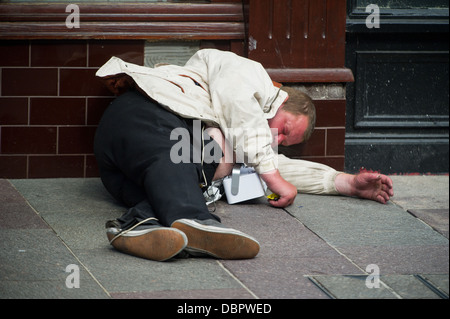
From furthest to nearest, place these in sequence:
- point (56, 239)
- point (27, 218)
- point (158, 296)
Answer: point (27, 218) → point (56, 239) → point (158, 296)

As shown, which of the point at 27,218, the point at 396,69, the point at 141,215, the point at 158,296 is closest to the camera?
the point at 158,296

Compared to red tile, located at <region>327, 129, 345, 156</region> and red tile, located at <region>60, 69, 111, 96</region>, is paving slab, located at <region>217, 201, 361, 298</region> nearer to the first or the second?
red tile, located at <region>327, 129, 345, 156</region>

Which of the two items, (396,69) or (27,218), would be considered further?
(396,69)

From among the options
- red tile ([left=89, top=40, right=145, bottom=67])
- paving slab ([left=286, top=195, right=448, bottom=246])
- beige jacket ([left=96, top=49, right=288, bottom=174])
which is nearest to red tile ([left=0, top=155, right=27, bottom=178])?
red tile ([left=89, top=40, right=145, bottom=67])

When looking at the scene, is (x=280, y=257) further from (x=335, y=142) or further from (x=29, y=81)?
(x=29, y=81)

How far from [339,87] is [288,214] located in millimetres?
1150

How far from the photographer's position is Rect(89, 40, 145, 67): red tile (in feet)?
15.7

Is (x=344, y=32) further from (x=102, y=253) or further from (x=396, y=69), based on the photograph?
(x=102, y=253)

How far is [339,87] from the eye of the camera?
5012 millimetres

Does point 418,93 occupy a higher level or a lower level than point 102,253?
higher

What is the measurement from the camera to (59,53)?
4.76 m

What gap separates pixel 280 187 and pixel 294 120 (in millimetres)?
452

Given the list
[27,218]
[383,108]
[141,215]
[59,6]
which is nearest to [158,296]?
[141,215]

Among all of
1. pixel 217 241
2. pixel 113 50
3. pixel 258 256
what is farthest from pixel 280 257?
pixel 113 50
